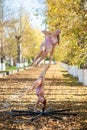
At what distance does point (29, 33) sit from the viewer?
253 feet

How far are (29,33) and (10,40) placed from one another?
7.92 m

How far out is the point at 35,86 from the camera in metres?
12.6

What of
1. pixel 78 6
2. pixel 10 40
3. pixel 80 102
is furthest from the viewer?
pixel 10 40

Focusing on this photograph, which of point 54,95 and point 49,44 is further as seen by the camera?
point 54,95

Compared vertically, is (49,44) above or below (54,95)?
above

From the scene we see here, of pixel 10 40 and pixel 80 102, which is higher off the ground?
pixel 80 102

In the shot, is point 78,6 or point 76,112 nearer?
point 76,112

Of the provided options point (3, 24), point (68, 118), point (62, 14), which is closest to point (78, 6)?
point (62, 14)

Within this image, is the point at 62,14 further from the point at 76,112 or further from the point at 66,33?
the point at 76,112

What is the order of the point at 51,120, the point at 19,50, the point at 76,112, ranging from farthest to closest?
the point at 19,50 < the point at 76,112 < the point at 51,120

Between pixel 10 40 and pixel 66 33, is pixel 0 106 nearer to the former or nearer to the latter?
pixel 66 33

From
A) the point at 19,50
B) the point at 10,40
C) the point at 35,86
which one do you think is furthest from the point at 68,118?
the point at 19,50

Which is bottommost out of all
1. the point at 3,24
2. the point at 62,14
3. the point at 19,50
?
the point at 19,50

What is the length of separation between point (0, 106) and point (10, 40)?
54.8 metres
